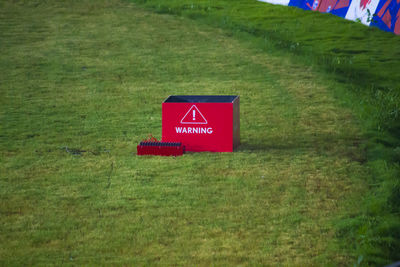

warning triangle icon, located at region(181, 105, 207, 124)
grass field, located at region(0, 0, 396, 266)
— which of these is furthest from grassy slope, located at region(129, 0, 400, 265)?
warning triangle icon, located at region(181, 105, 207, 124)

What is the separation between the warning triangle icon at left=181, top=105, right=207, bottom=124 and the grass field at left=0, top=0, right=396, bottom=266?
401mm

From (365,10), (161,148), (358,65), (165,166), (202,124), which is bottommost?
(165,166)

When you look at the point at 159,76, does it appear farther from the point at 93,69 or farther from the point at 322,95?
the point at 322,95

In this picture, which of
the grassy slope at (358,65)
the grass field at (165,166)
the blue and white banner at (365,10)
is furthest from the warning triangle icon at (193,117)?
the blue and white banner at (365,10)

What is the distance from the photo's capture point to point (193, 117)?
6547 millimetres

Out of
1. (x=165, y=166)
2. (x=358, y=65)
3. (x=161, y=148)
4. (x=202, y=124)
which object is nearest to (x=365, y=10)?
(x=358, y=65)

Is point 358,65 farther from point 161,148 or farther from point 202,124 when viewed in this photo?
point 161,148

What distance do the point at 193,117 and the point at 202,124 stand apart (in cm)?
13

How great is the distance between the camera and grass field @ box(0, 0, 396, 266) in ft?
15.0

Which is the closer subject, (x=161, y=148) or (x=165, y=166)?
(x=165, y=166)

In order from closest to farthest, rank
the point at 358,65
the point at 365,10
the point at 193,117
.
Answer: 1. the point at 193,117
2. the point at 358,65
3. the point at 365,10

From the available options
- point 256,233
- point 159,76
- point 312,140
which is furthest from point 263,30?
point 256,233

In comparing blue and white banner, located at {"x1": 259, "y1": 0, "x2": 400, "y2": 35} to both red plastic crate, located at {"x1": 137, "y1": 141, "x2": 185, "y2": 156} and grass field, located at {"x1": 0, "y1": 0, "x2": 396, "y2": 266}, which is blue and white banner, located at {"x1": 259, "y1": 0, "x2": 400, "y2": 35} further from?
red plastic crate, located at {"x1": 137, "y1": 141, "x2": 185, "y2": 156}

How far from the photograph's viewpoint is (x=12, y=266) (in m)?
4.25
